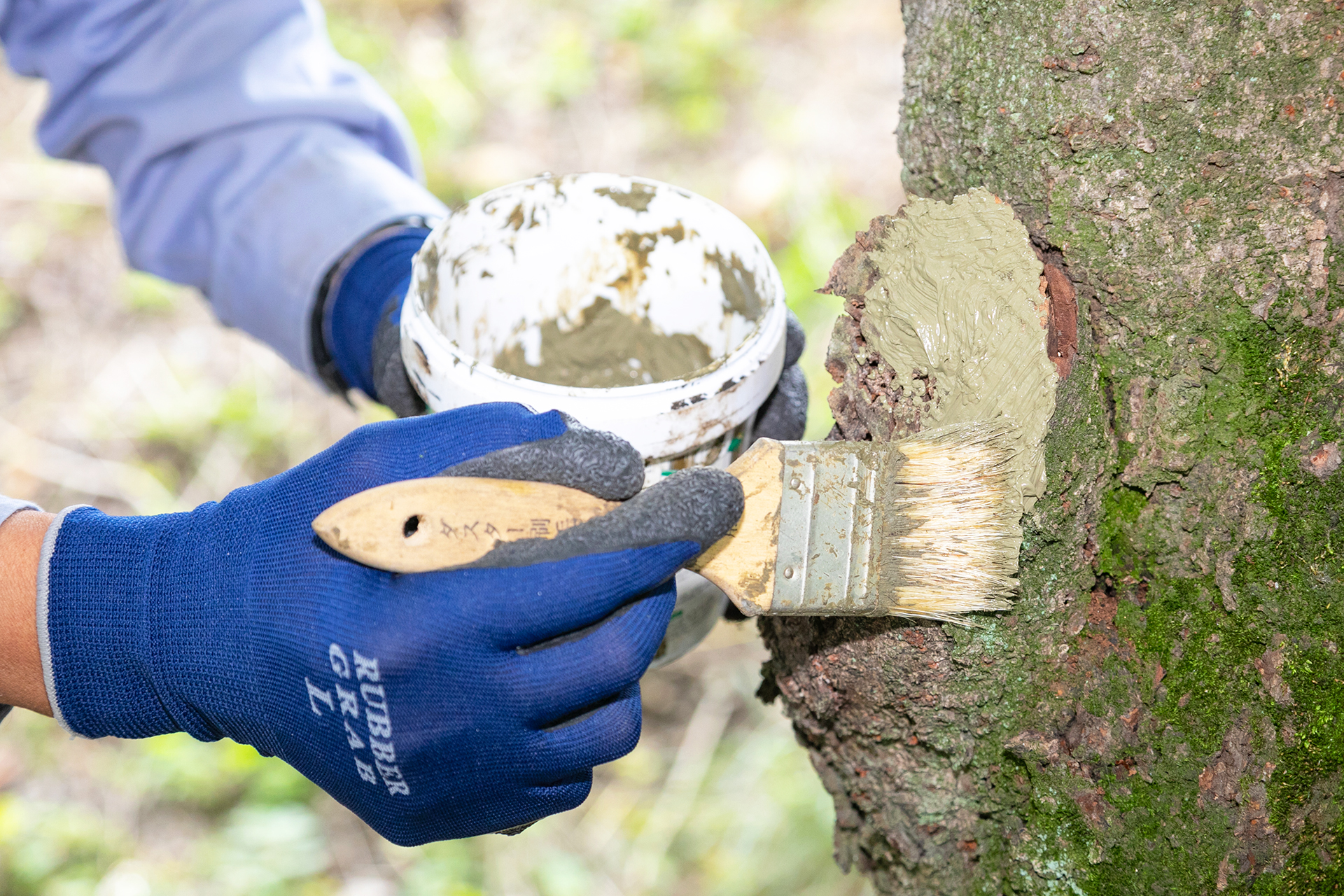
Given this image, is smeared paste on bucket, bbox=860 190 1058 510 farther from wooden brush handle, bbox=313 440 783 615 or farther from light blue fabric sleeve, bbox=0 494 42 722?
light blue fabric sleeve, bbox=0 494 42 722

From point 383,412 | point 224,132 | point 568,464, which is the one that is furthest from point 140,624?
point 383,412

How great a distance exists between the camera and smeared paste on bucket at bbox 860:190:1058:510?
1.08m

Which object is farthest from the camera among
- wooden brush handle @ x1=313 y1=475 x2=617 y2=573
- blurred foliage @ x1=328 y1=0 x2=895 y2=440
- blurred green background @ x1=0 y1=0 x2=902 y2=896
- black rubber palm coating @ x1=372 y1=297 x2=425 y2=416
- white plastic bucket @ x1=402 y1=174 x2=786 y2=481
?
blurred foliage @ x1=328 y1=0 x2=895 y2=440

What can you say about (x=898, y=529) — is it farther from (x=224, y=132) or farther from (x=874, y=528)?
(x=224, y=132)

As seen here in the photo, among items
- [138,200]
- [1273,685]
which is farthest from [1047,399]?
[138,200]

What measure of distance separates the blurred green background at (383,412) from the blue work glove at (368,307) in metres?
0.13

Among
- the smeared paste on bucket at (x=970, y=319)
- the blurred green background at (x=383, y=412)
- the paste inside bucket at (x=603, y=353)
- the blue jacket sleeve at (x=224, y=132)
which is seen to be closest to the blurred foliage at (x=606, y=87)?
the blurred green background at (x=383, y=412)

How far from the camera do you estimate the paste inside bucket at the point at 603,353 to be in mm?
1607

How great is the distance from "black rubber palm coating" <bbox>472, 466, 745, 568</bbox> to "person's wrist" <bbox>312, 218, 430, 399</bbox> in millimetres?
858

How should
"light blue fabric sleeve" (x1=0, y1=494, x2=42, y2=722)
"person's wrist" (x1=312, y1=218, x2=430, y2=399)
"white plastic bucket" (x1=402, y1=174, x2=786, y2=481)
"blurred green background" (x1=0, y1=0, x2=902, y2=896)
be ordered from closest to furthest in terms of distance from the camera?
"light blue fabric sleeve" (x1=0, y1=494, x2=42, y2=722), "white plastic bucket" (x1=402, y1=174, x2=786, y2=481), "person's wrist" (x1=312, y1=218, x2=430, y2=399), "blurred green background" (x1=0, y1=0, x2=902, y2=896)

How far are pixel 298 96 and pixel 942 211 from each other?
1313 mm

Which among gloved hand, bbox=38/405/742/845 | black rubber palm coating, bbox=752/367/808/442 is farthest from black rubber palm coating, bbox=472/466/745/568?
black rubber palm coating, bbox=752/367/808/442

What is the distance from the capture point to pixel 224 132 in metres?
A: 1.87

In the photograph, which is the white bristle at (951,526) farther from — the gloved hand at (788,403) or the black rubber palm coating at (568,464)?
the gloved hand at (788,403)
